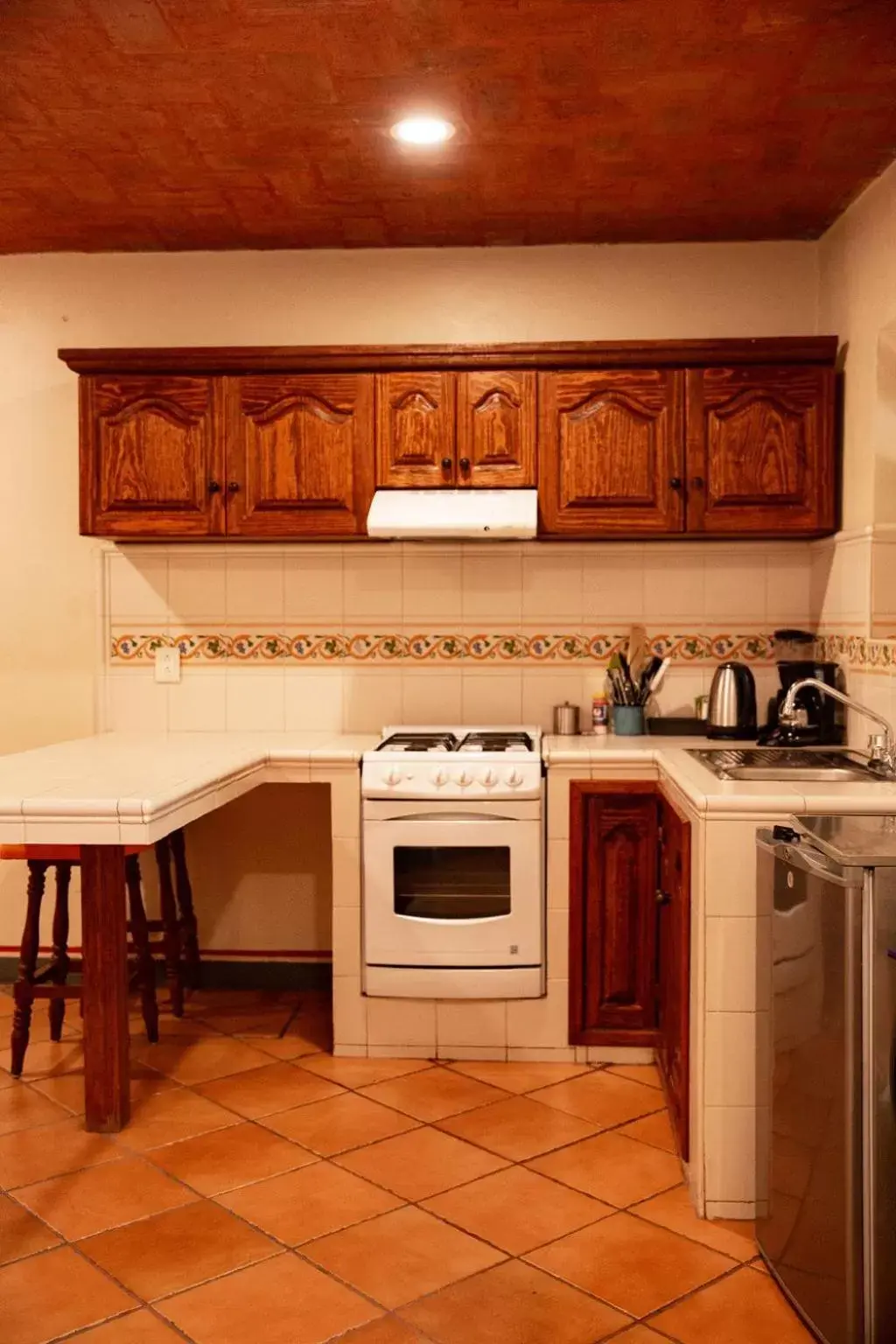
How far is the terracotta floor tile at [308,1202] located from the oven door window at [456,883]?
2.95 feet

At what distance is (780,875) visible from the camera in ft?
7.73

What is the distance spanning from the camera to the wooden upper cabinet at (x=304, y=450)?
3.90 metres

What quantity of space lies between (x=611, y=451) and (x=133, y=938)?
2.16m

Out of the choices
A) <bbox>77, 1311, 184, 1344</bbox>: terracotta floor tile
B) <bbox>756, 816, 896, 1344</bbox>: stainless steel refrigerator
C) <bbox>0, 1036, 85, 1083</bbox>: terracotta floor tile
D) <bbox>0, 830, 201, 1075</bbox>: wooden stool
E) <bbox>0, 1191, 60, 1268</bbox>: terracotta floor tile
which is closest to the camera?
<bbox>756, 816, 896, 1344</bbox>: stainless steel refrigerator

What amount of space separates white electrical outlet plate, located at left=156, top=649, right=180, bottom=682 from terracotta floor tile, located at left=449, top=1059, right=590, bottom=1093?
5.51ft

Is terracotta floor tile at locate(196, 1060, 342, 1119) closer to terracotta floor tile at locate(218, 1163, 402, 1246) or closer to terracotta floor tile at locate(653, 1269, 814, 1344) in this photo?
terracotta floor tile at locate(218, 1163, 402, 1246)

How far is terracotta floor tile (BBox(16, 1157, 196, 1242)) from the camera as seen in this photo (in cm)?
262

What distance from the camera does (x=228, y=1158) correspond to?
2947 mm

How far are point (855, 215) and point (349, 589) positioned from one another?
2.03 metres

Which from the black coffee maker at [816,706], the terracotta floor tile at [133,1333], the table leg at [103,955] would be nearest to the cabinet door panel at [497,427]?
the black coffee maker at [816,706]

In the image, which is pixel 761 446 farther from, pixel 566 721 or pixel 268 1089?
pixel 268 1089

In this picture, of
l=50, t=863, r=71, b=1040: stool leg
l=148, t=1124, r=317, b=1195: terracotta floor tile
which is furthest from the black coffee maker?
l=50, t=863, r=71, b=1040: stool leg

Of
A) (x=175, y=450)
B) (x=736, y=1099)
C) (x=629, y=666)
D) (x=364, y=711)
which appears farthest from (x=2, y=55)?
(x=736, y=1099)

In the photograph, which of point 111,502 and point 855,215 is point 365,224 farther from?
point 855,215
